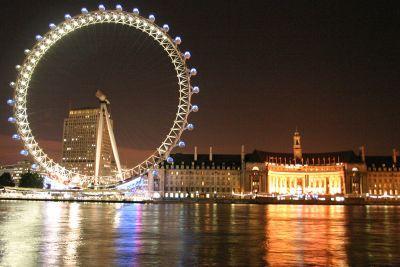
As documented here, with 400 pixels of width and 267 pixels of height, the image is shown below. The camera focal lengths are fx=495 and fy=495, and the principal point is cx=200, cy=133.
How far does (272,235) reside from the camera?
1015 inches

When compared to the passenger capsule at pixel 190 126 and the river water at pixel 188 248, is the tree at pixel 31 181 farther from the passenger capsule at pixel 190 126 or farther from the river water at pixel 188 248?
the river water at pixel 188 248

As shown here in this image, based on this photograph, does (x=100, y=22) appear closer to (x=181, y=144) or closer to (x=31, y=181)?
(x=181, y=144)

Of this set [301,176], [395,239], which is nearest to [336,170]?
[301,176]

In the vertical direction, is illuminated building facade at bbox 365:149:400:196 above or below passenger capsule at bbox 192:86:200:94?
below

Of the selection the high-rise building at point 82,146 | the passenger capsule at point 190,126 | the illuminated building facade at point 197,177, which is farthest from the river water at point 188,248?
the high-rise building at point 82,146

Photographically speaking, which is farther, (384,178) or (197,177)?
(384,178)

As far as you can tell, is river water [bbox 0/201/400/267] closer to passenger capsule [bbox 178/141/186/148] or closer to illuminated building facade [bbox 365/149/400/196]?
passenger capsule [bbox 178/141/186/148]

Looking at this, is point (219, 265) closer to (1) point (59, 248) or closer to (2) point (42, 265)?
(2) point (42, 265)

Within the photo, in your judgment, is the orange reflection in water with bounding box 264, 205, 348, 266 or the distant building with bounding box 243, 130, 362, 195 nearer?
the orange reflection in water with bounding box 264, 205, 348, 266

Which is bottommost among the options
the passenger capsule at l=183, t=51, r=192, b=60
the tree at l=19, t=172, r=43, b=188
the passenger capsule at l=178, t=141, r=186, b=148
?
the tree at l=19, t=172, r=43, b=188

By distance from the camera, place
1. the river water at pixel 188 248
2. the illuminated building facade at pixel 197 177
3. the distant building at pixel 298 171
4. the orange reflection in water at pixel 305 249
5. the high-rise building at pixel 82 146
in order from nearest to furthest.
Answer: the river water at pixel 188 248
the orange reflection in water at pixel 305 249
the illuminated building facade at pixel 197 177
the distant building at pixel 298 171
the high-rise building at pixel 82 146

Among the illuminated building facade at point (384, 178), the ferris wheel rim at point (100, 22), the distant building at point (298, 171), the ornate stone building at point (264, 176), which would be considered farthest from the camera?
the illuminated building facade at point (384, 178)

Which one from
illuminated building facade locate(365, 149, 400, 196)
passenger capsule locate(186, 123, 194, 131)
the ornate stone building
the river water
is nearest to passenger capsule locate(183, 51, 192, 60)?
passenger capsule locate(186, 123, 194, 131)

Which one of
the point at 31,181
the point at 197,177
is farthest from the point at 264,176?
the point at 31,181
